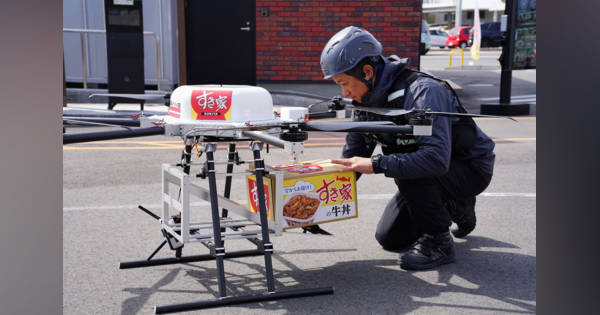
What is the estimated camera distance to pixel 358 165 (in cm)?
363

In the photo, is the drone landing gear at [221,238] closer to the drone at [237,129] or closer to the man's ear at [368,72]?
the drone at [237,129]

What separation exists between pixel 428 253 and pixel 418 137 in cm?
78

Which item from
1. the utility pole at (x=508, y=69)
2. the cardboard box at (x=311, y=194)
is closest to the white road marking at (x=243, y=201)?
the cardboard box at (x=311, y=194)

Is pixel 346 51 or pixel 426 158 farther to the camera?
pixel 346 51

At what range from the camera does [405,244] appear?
170 inches

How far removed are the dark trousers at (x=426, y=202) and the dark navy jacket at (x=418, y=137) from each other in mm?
92

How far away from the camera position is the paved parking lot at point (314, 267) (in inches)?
136

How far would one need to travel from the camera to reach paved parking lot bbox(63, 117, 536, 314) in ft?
11.3

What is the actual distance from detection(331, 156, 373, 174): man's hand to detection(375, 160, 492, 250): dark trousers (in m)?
0.34

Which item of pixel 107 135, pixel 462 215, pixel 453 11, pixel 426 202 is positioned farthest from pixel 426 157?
pixel 453 11

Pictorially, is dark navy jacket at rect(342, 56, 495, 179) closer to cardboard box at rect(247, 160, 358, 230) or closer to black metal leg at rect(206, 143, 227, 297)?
cardboard box at rect(247, 160, 358, 230)

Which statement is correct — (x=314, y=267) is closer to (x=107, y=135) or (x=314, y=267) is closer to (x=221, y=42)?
(x=107, y=135)
